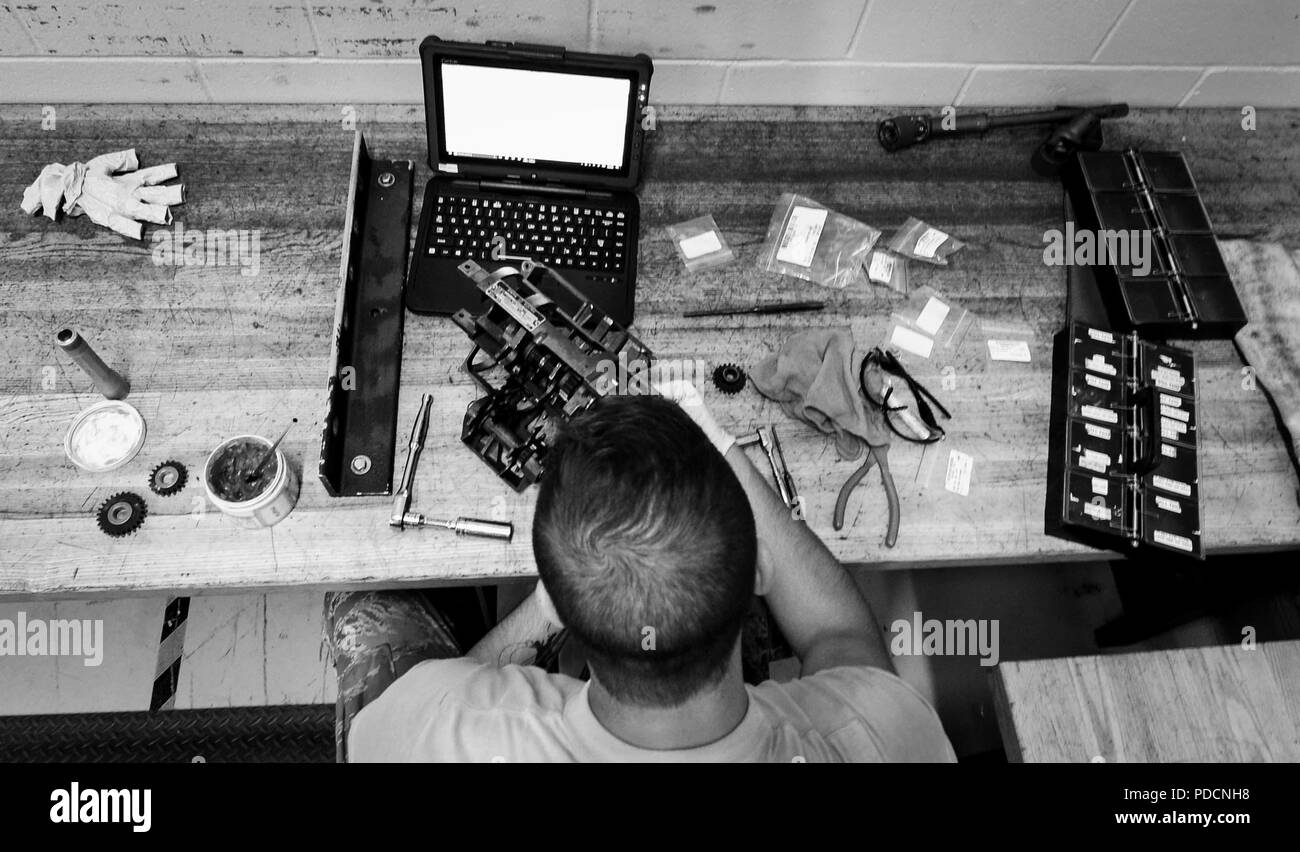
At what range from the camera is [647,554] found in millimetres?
809

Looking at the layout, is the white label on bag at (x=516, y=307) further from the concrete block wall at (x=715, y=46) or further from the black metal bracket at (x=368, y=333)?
the concrete block wall at (x=715, y=46)

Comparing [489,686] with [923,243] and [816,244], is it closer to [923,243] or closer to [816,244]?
[816,244]

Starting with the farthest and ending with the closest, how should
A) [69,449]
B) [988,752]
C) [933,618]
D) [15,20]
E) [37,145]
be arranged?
[933,618], [988,752], [37,145], [15,20], [69,449]

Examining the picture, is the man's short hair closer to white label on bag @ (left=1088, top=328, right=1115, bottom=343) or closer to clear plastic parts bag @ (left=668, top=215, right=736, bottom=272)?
clear plastic parts bag @ (left=668, top=215, right=736, bottom=272)

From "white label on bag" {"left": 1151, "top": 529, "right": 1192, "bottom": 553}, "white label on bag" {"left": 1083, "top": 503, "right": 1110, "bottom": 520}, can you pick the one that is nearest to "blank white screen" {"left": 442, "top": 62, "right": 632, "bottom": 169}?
"white label on bag" {"left": 1083, "top": 503, "right": 1110, "bottom": 520}

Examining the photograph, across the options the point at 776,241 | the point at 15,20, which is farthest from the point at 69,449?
the point at 776,241

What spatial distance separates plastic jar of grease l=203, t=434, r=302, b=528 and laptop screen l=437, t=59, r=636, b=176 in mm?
637

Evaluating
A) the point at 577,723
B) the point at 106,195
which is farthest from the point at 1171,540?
the point at 106,195

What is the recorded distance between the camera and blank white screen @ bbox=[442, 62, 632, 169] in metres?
1.34

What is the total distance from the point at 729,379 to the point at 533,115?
600 mm

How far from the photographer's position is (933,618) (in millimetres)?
1940

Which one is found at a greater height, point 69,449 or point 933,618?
point 69,449
